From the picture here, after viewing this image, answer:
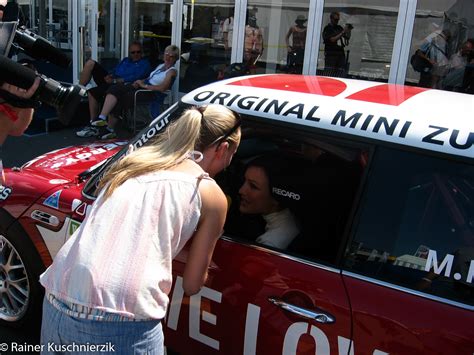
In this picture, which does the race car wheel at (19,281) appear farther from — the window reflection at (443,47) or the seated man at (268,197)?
the window reflection at (443,47)

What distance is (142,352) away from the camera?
1.63 m

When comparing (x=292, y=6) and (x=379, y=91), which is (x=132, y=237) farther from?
(x=292, y=6)

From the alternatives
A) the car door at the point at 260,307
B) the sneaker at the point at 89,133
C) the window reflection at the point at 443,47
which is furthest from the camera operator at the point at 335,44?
the car door at the point at 260,307

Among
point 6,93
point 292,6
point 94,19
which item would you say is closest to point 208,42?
point 292,6

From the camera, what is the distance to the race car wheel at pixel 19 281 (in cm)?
283

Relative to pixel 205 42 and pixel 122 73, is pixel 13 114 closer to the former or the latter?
pixel 122 73

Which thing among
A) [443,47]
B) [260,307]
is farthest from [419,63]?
[260,307]

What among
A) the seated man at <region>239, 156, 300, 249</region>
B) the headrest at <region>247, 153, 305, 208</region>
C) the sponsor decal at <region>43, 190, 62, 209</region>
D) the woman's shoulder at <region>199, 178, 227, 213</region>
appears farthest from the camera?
the sponsor decal at <region>43, 190, 62, 209</region>

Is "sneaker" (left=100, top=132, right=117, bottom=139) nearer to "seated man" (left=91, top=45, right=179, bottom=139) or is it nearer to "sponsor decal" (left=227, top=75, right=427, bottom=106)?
"seated man" (left=91, top=45, right=179, bottom=139)

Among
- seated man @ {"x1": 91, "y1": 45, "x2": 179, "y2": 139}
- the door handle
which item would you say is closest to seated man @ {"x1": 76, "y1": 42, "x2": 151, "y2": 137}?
seated man @ {"x1": 91, "y1": 45, "x2": 179, "y2": 139}

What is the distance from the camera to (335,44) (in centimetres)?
736

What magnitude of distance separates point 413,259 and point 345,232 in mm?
267

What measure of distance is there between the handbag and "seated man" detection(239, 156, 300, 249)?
492 centimetres

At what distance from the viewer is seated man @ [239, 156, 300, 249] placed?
238 cm
